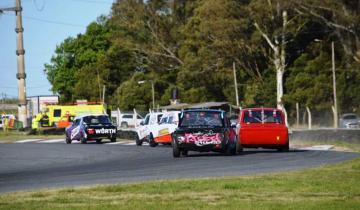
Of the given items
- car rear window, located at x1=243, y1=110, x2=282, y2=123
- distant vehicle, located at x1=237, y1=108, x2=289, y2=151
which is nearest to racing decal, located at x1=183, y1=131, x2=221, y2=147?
distant vehicle, located at x1=237, y1=108, x2=289, y2=151

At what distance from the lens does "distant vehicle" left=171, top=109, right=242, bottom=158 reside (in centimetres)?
2697

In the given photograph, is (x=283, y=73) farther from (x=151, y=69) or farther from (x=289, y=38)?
(x=151, y=69)

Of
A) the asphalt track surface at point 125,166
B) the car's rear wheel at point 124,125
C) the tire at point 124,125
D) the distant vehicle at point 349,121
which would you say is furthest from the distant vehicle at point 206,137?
the tire at point 124,125

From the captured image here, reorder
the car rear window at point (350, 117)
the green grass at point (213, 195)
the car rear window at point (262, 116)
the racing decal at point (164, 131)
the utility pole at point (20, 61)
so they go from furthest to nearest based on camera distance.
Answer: the utility pole at point (20, 61), the car rear window at point (350, 117), the racing decal at point (164, 131), the car rear window at point (262, 116), the green grass at point (213, 195)

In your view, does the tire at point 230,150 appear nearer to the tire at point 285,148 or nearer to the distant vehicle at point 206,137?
the distant vehicle at point 206,137

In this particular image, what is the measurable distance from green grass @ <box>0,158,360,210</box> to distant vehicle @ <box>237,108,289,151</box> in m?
11.9

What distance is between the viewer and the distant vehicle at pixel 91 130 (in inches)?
1674

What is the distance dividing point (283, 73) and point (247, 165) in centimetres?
5235

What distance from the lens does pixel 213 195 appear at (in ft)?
45.3

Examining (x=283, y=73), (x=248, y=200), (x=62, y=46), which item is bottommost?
(x=248, y=200)

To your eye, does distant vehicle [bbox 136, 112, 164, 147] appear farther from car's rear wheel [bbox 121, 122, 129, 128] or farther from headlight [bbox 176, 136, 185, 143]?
car's rear wheel [bbox 121, 122, 129, 128]

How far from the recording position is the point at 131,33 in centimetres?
8606

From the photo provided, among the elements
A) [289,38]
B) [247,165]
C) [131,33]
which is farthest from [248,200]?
[131,33]

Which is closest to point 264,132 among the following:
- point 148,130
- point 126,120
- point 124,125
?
point 148,130
